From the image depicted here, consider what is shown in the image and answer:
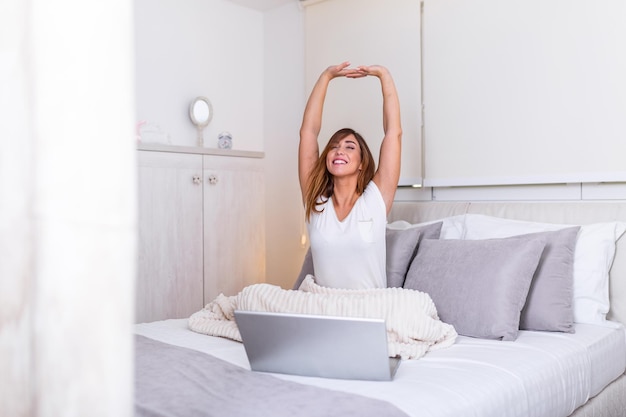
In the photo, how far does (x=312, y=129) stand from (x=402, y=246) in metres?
0.74

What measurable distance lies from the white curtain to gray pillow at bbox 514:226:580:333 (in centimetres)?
204

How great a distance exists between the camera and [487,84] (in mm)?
3189

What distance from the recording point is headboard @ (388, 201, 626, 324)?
8.62 ft

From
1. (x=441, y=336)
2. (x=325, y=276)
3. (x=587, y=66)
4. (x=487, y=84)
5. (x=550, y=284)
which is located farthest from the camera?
(x=487, y=84)

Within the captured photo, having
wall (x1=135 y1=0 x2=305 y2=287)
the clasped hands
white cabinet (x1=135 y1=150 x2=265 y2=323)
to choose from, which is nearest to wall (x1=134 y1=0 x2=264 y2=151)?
wall (x1=135 y1=0 x2=305 y2=287)

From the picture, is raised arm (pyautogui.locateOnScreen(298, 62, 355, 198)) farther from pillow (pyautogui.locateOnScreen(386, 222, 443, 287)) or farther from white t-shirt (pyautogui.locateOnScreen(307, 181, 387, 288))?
pillow (pyautogui.locateOnScreen(386, 222, 443, 287))

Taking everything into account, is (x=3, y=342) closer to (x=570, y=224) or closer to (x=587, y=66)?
(x=570, y=224)

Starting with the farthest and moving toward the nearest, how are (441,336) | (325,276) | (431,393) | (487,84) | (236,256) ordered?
1. (236,256)
2. (487,84)
3. (325,276)
4. (441,336)
5. (431,393)

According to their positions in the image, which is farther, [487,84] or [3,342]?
[487,84]

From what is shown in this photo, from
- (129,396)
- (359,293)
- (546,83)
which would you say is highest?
(546,83)

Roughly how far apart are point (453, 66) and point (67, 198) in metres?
2.95

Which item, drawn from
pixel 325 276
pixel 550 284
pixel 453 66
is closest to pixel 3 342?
pixel 325 276

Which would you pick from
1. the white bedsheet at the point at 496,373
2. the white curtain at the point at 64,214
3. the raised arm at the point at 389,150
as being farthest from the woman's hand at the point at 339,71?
the white curtain at the point at 64,214

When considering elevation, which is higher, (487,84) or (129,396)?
(487,84)
